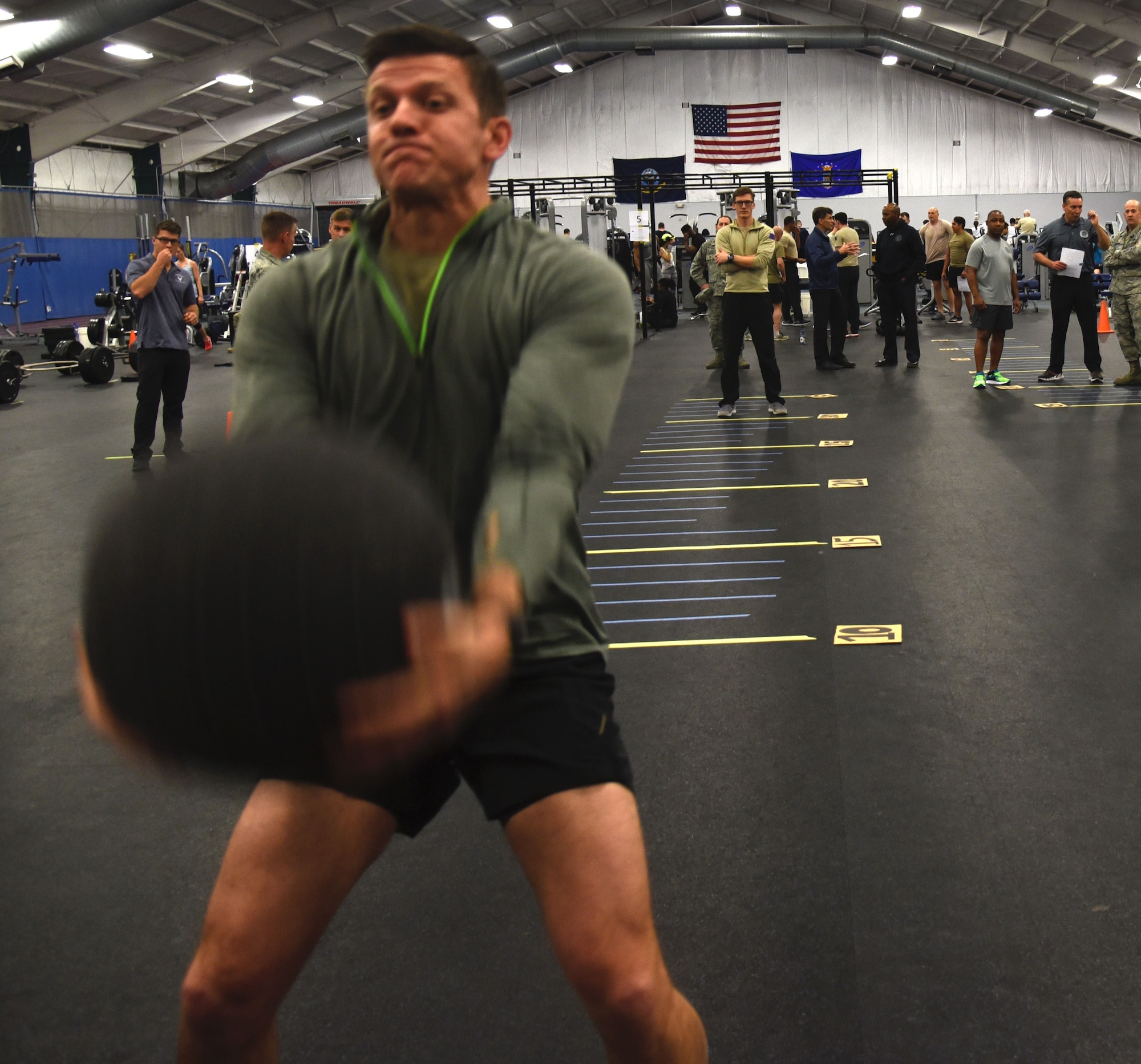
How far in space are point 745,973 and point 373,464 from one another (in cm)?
145

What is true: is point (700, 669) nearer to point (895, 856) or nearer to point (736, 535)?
point (895, 856)

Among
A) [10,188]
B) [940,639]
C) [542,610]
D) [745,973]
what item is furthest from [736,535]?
[10,188]

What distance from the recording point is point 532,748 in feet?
4.40

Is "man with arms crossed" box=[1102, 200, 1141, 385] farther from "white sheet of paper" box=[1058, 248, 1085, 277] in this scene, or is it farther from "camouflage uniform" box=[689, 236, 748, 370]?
"camouflage uniform" box=[689, 236, 748, 370]

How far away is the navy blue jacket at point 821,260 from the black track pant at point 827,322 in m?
0.12

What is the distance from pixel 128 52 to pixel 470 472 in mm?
21047

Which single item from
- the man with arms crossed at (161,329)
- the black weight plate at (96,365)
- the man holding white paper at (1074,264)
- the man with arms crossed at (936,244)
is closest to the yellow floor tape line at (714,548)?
the man with arms crossed at (161,329)

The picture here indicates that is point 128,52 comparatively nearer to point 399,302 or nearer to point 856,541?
point 856,541

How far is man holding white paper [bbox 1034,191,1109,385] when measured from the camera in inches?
395

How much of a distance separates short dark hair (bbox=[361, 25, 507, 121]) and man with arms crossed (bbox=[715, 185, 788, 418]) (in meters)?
7.88

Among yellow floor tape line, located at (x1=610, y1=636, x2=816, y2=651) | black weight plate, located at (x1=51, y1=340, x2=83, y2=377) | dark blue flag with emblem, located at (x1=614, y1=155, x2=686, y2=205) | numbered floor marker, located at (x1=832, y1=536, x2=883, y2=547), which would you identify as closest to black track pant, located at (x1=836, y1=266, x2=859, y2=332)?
dark blue flag with emblem, located at (x1=614, y1=155, x2=686, y2=205)

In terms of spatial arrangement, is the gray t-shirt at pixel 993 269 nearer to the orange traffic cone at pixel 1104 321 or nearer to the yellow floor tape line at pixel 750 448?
the yellow floor tape line at pixel 750 448

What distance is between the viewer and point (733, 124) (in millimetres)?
29672

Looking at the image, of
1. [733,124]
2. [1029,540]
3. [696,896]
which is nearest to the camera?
[696,896]
